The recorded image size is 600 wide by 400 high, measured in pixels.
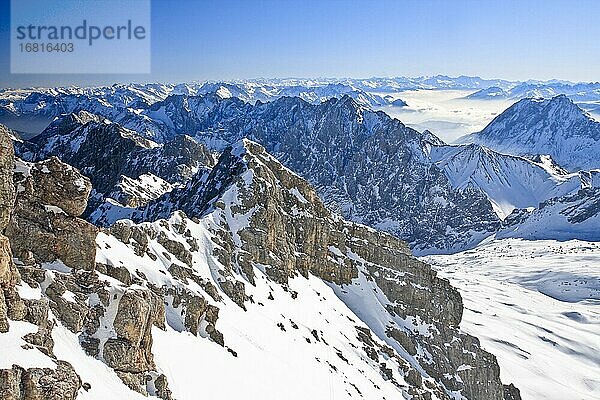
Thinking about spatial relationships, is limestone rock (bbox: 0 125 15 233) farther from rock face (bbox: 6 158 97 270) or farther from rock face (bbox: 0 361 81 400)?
rock face (bbox: 0 361 81 400)

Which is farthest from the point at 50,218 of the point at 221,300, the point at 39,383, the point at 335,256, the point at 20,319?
the point at 335,256

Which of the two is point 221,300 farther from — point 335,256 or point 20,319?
point 335,256

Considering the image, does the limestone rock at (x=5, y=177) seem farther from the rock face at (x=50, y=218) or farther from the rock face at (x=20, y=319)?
the rock face at (x=50, y=218)

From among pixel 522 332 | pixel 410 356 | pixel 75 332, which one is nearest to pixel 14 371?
pixel 75 332

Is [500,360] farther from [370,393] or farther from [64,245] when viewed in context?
[64,245]

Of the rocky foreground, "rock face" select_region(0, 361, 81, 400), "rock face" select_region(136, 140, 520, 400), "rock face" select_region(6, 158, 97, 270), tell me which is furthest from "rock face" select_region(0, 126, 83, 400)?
"rock face" select_region(136, 140, 520, 400)
